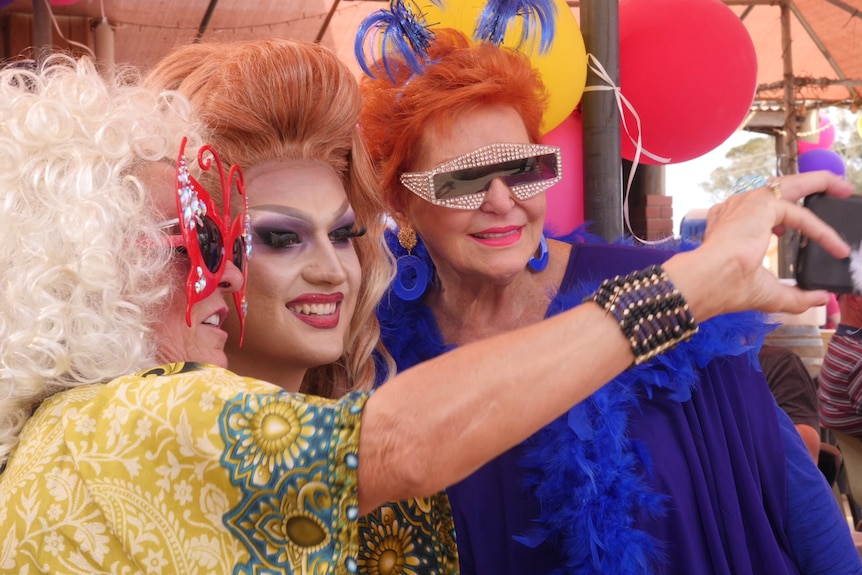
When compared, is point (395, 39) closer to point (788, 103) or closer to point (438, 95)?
point (438, 95)

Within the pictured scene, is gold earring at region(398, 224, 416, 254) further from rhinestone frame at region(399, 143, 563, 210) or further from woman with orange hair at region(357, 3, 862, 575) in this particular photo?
rhinestone frame at region(399, 143, 563, 210)

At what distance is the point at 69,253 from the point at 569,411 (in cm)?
105

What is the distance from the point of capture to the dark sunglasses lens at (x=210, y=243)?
3.98ft

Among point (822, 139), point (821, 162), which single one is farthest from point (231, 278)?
point (822, 139)

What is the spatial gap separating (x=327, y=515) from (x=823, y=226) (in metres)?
0.76

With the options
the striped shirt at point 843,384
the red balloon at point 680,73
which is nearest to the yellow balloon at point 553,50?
the red balloon at point 680,73

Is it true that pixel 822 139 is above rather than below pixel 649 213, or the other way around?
below

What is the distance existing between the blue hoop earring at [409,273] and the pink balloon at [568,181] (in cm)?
46

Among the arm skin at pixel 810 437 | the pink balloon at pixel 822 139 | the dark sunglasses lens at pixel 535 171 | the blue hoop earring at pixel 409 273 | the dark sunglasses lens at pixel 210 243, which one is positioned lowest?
the pink balloon at pixel 822 139

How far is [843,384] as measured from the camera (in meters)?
3.49

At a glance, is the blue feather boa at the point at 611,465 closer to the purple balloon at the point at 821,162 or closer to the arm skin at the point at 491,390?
the arm skin at the point at 491,390

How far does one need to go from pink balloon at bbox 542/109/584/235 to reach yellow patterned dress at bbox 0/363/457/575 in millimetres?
1491

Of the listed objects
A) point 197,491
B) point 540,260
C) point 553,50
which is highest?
point 553,50

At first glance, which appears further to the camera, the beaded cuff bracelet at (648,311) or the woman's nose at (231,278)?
the woman's nose at (231,278)
